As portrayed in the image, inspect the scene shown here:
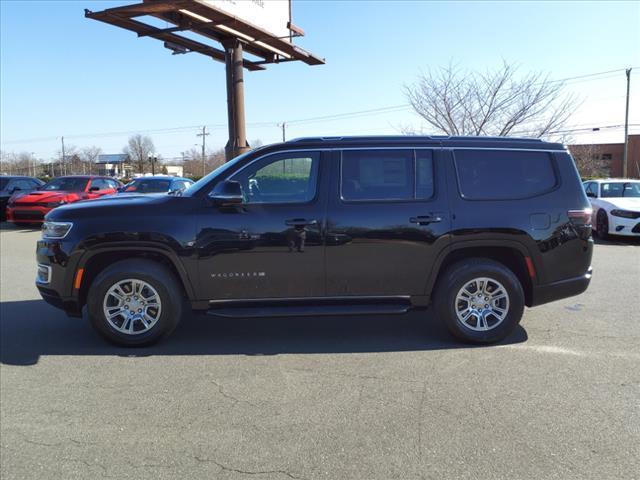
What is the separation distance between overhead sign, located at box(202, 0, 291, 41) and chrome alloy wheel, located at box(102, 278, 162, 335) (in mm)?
12474

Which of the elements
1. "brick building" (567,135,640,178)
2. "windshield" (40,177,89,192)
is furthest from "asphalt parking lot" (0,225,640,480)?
"brick building" (567,135,640,178)

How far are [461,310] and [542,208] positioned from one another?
4.31 ft

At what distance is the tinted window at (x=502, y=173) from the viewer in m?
4.87

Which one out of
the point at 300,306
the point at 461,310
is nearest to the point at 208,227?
the point at 300,306

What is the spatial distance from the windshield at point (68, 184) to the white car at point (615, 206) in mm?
15348

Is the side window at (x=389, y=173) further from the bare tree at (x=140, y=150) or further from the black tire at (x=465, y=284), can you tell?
the bare tree at (x=140, y=150)

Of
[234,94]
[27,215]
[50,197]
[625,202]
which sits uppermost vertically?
[234,94]

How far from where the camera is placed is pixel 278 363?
14.4 feet

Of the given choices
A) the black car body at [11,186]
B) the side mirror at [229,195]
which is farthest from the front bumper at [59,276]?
the black car body at [11,186]

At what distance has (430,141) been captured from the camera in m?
4.92

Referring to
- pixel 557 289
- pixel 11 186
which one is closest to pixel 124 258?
pixel 557 289

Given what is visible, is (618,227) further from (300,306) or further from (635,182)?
(300,306)

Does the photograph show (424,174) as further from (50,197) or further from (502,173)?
(50,197)

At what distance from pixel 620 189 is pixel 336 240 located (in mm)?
11849
